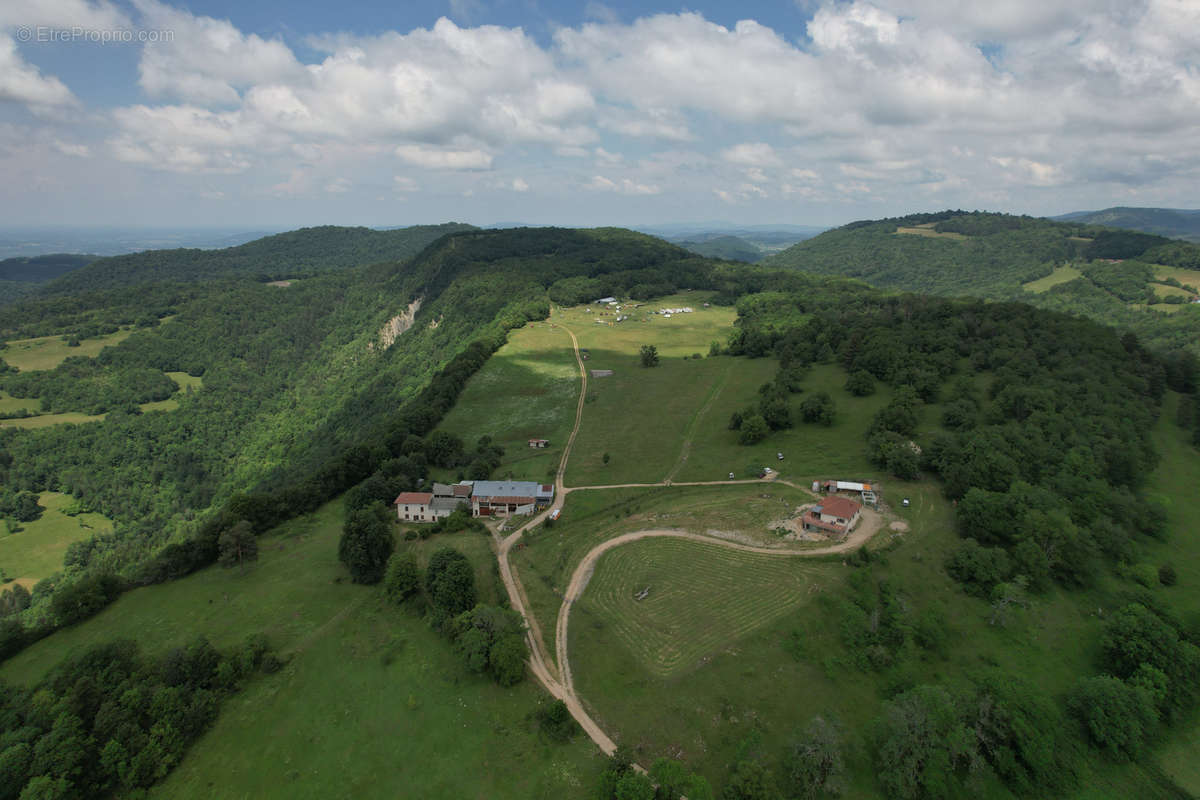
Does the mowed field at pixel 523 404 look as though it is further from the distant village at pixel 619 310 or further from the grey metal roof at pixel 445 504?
the distant village at pixel 619 310

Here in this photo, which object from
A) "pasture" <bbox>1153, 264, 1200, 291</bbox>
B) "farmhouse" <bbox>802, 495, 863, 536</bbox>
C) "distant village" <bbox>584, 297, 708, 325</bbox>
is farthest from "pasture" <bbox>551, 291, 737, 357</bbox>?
"pasture" <bbox>1153, 264, 1200, 291</bbox>

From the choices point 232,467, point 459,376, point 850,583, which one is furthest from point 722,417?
point 232,467

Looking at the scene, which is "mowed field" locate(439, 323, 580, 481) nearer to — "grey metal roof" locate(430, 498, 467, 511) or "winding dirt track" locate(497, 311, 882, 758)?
"winding dirt track" locate(497, 311, 882, 758)

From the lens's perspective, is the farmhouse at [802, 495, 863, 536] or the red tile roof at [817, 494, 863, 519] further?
the red tile roof at [817, 494, 863, 519]

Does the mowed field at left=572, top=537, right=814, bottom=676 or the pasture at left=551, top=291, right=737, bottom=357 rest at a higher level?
the pasture at left=551, top=291, right=737, bottom=357

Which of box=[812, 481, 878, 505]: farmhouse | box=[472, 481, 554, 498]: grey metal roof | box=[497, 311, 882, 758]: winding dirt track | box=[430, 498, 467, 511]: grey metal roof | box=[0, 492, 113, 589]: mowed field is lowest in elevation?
box=[0, 492, 113, 589]: mowed field

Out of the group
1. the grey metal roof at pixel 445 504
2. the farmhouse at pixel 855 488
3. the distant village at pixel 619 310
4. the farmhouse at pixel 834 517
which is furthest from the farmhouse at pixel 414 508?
the distant village at pixel 619 310

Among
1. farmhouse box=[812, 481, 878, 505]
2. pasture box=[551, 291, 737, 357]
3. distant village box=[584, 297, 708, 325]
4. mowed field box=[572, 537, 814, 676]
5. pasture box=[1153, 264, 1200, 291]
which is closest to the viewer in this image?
mowed field box=[572, 537, 814, 676]

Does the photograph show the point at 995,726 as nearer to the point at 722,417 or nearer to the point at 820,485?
the point at 820,485
